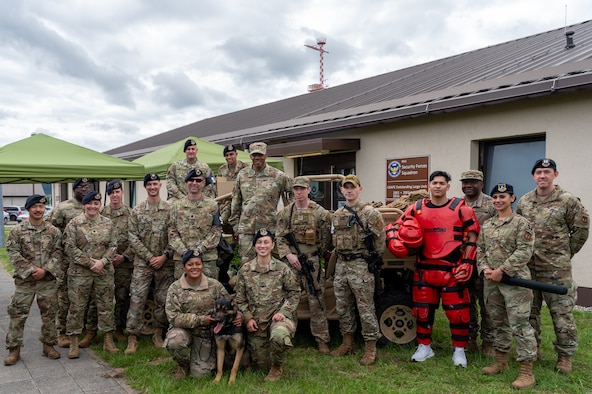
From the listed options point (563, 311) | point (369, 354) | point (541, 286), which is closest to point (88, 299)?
point (369, 354)

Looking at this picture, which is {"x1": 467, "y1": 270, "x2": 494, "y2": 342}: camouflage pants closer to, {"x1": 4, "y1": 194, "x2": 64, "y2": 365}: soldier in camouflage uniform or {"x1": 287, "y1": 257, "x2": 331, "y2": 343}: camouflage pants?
{"x1": 287, "y1": 257, "x2": 331, "y2": 343}: camouflage pants

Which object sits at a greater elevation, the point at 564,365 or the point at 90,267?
the point at 90,267

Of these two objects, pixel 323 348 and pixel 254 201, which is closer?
pixel 323 348

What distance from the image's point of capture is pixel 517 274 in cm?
427

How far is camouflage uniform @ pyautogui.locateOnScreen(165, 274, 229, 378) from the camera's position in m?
4.41

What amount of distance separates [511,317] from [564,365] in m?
0.73

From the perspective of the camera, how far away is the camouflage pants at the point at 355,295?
490 centimetres

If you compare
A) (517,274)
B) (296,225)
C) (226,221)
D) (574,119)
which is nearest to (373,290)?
(296,225)

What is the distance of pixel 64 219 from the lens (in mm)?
5891

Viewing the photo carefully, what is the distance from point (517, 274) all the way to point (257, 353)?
2368 mm

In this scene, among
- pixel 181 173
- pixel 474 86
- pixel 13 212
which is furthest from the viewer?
pixel 13 212

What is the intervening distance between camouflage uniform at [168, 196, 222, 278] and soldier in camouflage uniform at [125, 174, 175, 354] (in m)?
0.24

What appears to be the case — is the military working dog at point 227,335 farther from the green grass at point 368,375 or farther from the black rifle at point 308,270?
the black rifle at point 308,270

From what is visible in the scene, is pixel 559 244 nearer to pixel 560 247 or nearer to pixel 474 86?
pixel 560 247
